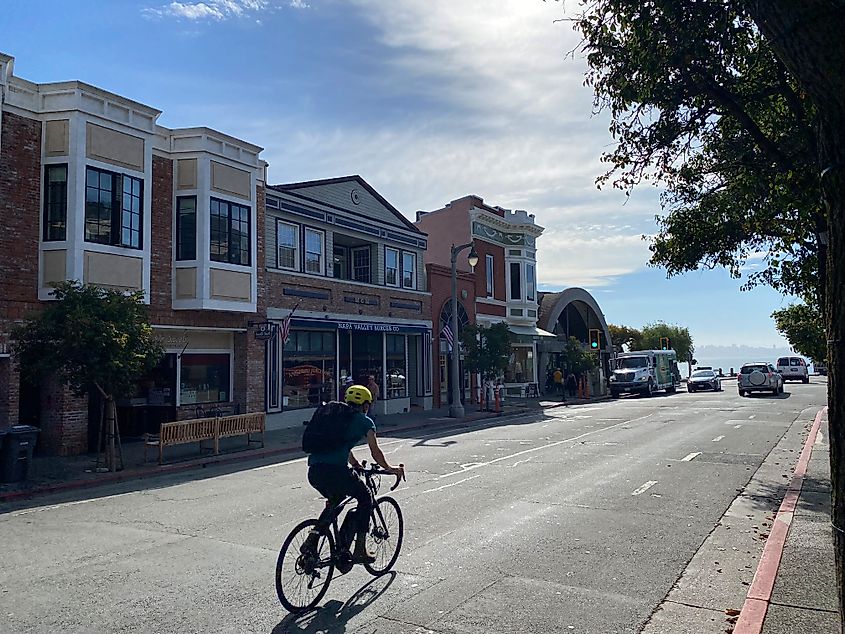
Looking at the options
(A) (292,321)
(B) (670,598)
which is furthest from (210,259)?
(B) (670,598)

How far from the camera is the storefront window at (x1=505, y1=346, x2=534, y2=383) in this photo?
134 ft

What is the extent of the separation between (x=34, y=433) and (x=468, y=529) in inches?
343

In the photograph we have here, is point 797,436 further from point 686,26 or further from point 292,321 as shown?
point 292,321

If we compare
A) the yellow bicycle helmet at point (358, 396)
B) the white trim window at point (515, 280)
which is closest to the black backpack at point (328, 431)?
the yellow bicycle helmet at point (358, 396)

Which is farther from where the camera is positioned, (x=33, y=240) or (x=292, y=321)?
(x=292, y=321)

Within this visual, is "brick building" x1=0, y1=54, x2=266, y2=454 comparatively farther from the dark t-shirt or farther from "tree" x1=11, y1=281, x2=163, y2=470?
the dark t-shirt

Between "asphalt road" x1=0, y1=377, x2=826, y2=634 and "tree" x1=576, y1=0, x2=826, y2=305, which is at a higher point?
"tree" x1=576, y1=0, x2=826, y2=305

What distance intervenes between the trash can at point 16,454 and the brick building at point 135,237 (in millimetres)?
2752

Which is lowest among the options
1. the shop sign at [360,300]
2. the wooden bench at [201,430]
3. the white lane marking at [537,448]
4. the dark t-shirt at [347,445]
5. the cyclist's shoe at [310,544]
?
the white lane marking at [537,448]

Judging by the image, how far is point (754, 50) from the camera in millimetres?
11484

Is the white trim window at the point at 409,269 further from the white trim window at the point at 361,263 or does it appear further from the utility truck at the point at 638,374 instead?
the utility truck at the point at 638,374

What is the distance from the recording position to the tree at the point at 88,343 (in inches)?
529

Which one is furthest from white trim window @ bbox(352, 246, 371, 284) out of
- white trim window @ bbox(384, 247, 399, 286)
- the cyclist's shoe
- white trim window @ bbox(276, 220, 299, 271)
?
the cyclist's shoe

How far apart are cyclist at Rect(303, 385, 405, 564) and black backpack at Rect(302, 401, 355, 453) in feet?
0.15
